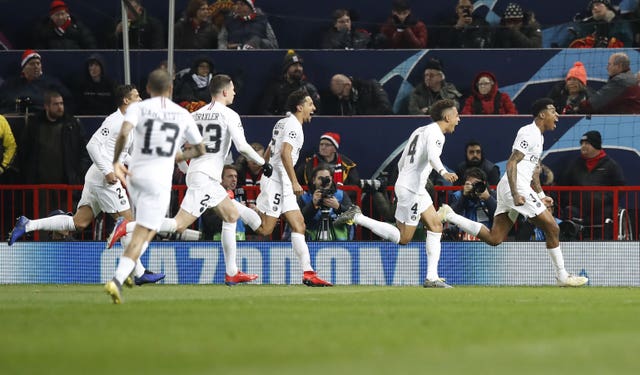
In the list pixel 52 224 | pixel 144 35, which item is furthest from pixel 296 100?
pixel 144 35

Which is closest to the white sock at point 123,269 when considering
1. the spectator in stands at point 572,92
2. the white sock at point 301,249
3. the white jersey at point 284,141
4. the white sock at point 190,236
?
the white sock at point 301,249

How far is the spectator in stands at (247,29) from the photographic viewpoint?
75.0 ft

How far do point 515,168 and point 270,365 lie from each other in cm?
941

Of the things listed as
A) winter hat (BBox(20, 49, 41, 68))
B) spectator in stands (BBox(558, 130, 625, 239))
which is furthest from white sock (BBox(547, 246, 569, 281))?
winter hat (BBox(20, 49, 41, 68))

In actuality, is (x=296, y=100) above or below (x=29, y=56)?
below

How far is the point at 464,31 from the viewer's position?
23.0 m

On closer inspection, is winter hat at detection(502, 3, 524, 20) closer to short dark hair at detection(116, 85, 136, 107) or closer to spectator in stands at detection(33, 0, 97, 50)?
spectator in stands at detection(33, 0, 97, 50)

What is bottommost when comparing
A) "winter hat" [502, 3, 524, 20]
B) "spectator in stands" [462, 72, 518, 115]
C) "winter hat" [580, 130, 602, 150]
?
"winter hat" [580, 130, 602, 150]

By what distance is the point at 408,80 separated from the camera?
2244 centimetres

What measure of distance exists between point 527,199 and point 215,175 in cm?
416

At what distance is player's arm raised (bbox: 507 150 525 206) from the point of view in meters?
16.7

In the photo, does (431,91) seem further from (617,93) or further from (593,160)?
(593,160)

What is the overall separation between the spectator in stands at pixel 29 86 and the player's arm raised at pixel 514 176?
829 centimetres

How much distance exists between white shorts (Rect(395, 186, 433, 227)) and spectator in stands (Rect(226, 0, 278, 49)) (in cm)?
696
